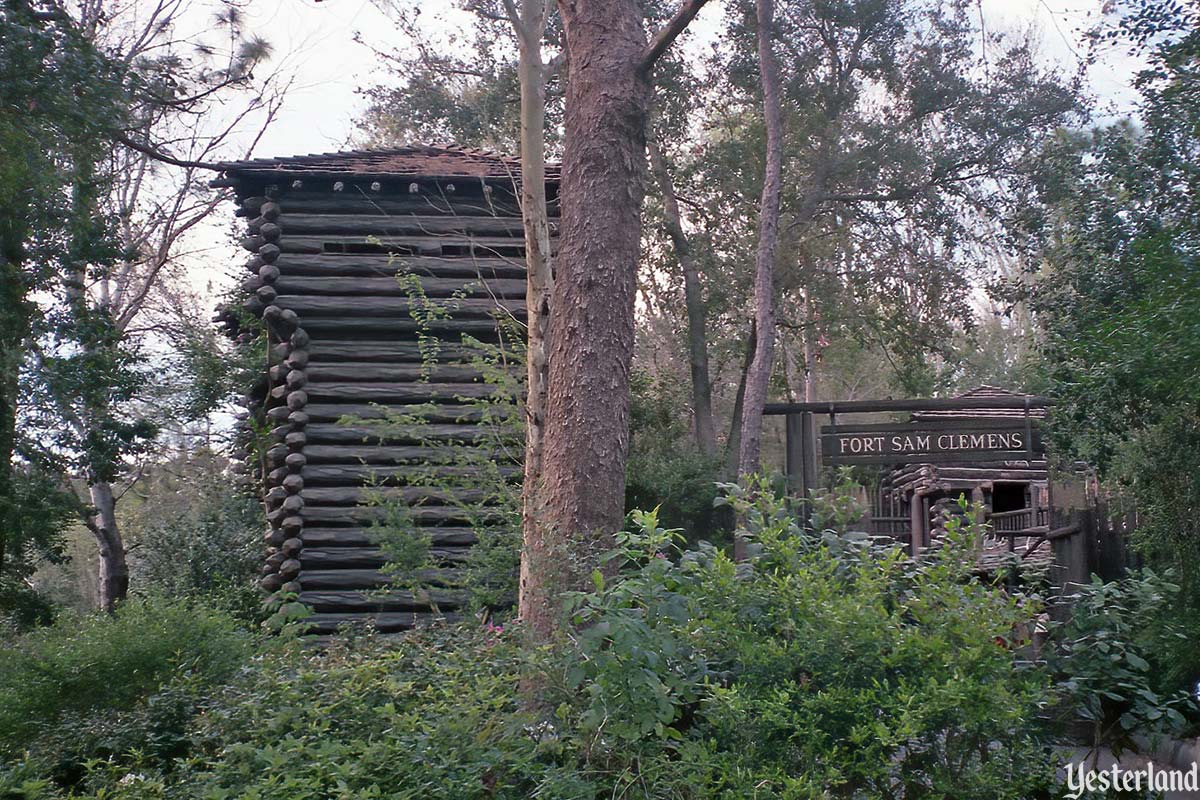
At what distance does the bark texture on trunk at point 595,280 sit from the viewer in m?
7.42

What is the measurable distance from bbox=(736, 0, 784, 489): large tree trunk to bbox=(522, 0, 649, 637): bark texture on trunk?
36.3 ft

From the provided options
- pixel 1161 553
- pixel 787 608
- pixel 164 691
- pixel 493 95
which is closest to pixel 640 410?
pixel 493 95

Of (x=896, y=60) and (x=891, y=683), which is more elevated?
(x=896, y=60)

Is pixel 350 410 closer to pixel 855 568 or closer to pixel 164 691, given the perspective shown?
pixel 164 691

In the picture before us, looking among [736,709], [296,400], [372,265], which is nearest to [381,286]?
[372,265]

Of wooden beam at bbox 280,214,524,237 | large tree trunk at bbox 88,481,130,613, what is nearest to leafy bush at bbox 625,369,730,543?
wooden beam at bbox 280,214,524,237

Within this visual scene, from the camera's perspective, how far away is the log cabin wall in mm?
13469

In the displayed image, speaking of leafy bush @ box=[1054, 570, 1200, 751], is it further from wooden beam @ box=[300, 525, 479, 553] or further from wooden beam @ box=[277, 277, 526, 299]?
wooden beam @ box=[277, 277, 526, 299]

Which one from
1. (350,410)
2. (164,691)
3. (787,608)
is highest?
(350,410)

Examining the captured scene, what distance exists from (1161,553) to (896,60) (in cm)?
1780

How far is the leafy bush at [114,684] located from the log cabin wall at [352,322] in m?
5.49

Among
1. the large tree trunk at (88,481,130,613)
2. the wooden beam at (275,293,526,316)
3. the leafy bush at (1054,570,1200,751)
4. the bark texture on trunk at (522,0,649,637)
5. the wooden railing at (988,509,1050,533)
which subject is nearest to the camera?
the leafy bush at (1054,570,1200,751)

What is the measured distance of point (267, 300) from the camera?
549 inches

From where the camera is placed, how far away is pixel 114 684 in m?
6.90
